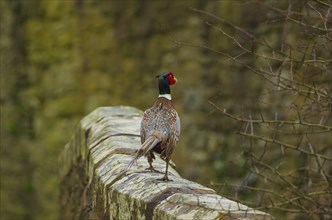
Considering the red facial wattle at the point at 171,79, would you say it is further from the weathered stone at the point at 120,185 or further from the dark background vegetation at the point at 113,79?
the dark background vegetation at the point at 113,79

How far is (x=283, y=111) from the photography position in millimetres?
9508

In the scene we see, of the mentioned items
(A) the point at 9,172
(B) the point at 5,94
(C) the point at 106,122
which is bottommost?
(A) the point at 9,172

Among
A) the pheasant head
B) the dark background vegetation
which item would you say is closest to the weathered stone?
the pheasant head

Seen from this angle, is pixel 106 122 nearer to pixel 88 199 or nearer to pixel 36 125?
pixel 88 199

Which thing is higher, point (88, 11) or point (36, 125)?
point (88, 11)

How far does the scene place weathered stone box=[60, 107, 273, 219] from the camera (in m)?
3.88

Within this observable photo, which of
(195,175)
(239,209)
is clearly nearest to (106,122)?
(239,209)

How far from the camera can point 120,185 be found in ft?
15.7

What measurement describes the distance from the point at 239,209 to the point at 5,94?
312 inches

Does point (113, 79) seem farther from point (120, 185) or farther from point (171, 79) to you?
point (120, 185)

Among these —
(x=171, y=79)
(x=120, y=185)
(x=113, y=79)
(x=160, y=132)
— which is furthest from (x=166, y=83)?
(x=113, y=79)

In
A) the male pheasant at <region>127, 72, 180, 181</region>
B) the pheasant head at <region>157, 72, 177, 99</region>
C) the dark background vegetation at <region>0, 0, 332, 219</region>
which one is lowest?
the dark background vegetation at <region>0, 0, 332, 219</region>

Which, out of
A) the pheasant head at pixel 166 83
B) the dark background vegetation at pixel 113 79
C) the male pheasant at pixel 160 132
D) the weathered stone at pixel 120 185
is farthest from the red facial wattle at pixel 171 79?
the dark background vegetation at pixel 113 79

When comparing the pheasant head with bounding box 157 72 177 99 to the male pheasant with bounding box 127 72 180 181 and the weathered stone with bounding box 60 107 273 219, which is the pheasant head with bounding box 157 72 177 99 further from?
the weathered stone with bounding box 60 107 273 219
